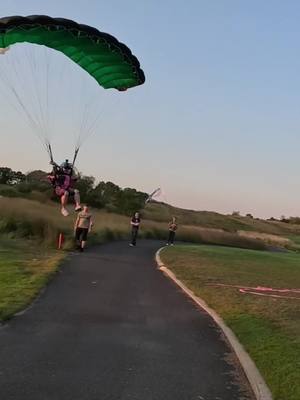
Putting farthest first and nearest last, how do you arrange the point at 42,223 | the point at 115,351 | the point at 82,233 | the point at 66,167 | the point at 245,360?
the point at 42,223 → the point at 82,233 → the point at 66,167 → the point at 115,351 → the point at 245,360

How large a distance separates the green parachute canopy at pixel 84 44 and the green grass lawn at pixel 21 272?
5.20m

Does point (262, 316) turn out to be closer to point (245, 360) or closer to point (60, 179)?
point (245, 360)

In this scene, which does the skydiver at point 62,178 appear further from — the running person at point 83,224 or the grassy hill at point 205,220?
the grassy hill at point 205,220

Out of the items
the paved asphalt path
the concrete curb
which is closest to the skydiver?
the paved asphalt path

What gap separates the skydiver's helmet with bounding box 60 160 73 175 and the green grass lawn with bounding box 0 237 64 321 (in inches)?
108

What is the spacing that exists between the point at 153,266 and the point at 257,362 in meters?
13.6

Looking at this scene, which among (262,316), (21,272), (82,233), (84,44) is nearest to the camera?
(262,316)

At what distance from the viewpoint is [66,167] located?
15.3 m

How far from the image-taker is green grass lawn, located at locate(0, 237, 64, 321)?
11439mm

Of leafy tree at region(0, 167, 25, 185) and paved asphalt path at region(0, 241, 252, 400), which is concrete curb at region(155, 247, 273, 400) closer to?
paved asphalt path at region(0, 241, 252, 400)

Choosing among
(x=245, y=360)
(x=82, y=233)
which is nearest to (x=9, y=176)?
(x=82, y=233)

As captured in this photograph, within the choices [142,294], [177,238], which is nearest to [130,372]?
[142,294]

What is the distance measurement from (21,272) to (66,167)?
311 cm

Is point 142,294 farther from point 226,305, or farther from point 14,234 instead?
point 14,234
